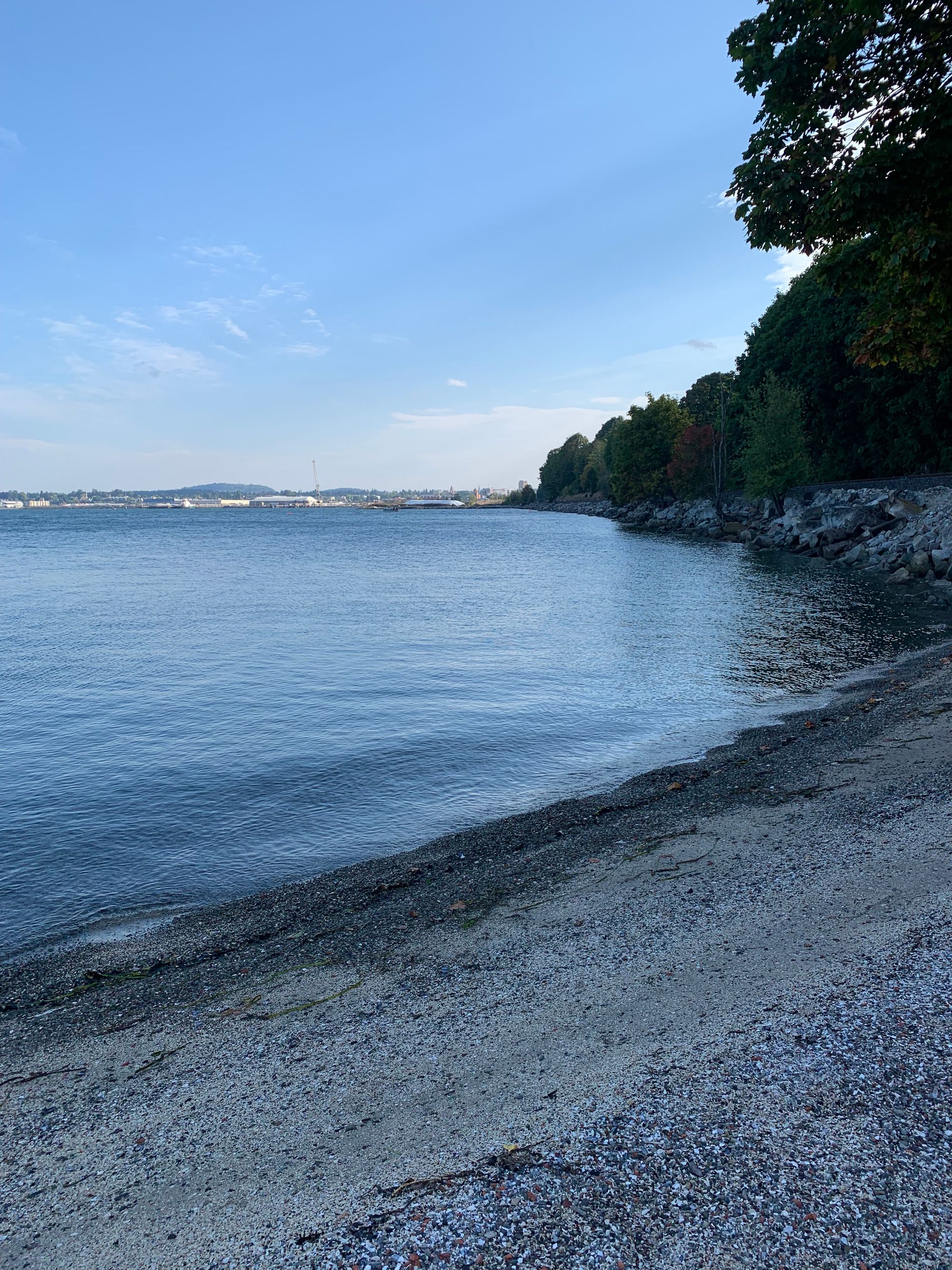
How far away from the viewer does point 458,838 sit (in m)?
11.1

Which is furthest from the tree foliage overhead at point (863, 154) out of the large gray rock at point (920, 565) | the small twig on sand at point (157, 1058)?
the large gray rock at point (920, 565)

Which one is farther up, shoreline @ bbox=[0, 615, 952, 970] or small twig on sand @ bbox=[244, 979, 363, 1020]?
small twig on sand @ bbox=[244, 979, 363, 1020]

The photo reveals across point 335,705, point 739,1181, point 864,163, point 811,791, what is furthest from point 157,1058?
point 864,163

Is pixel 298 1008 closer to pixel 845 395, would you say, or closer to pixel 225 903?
pixel 225 903

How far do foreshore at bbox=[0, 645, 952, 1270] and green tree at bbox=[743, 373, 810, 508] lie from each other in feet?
212

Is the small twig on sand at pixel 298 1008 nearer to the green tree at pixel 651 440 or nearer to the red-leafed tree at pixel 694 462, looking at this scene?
the red-leafed tree at pixel 694 462

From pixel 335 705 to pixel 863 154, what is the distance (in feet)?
49.7

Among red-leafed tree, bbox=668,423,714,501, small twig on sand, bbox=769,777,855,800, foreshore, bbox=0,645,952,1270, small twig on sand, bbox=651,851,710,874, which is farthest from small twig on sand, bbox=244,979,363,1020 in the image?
red-leafed tree, bbox=668,423,714,501

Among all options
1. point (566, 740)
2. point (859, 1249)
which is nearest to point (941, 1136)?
point (859, 1249)

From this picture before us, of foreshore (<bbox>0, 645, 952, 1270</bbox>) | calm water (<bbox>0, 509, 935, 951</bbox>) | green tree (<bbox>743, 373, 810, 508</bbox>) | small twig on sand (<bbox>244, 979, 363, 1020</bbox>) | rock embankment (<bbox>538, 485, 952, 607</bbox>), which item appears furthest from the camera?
green tree (<bbox>743, 373, 810, 508</bbox>)

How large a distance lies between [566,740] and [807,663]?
32.4ft

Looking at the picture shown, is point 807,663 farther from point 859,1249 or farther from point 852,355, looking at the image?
point 859,1249

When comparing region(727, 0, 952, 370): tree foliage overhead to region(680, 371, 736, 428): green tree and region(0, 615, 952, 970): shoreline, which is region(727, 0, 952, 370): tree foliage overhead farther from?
region(680, 371, 736, 428): green tree

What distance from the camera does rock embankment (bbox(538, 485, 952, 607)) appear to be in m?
35.0
